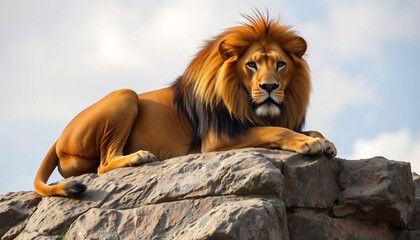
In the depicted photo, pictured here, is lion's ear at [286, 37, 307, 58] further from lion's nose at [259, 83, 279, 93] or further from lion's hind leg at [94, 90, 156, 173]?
lion's hind leg at [94, 90, 156, 173]

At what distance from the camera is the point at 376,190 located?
586 centimetres

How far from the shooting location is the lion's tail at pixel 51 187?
6.10 m

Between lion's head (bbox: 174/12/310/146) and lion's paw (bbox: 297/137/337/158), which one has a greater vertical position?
lion's head (bbox: 174/12/310/146)

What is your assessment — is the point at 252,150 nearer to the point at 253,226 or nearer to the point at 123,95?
Answer: the point at 253,226

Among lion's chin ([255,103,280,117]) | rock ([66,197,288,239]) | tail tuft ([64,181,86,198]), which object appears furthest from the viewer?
lion's chin ([255,103,280,117])

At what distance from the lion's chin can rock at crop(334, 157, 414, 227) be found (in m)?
0.75

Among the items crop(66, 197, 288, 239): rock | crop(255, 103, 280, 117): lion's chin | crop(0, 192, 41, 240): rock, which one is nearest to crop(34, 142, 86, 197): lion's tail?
crop(0, 192, 41, 240): rock

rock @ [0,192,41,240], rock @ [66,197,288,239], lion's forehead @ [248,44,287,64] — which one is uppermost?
lion's forehead @ [248,44,287,64]

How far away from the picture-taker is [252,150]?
19.2ft

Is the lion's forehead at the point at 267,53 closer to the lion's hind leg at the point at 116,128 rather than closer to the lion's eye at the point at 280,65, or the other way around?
→ the lion's eye at the point at 280,65

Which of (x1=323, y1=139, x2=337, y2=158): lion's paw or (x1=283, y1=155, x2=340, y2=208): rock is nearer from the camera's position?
(x1=283, y1=155, x2=340, y2=208): rock

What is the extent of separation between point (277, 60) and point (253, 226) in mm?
2010

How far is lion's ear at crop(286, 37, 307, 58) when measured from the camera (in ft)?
22.0

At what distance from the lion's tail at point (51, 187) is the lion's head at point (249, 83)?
48.3 inches
